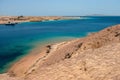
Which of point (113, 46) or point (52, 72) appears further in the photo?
point (113, 46)

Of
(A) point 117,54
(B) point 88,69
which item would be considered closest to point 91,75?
(B) point 88,69

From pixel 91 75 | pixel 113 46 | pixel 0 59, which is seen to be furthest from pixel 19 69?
pixel 91 75

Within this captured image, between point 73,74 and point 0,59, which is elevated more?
point 73,74

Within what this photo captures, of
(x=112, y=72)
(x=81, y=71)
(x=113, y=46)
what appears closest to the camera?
(x=112, y=72)

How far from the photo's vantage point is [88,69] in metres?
13.5

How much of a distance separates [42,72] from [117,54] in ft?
15.1

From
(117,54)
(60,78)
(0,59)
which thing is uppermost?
(117,54)

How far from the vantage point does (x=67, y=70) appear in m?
13.5

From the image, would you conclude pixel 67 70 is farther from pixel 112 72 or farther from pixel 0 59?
pixel 0 59

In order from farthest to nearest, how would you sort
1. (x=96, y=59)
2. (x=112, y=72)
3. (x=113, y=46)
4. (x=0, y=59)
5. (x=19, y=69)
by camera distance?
(x=0, y=59) < (x=19, y=69) < (x=113, y=46) < (x=96, y=59) < (x=112, y=72)

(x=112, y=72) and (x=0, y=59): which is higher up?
(x=112, y=72)

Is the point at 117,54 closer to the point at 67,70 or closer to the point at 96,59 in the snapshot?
the point at 96,59

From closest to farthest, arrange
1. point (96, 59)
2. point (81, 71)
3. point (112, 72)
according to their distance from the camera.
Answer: point (112, 72), point (81, 71), point (96, 59)

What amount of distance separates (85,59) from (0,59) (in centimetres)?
2546
